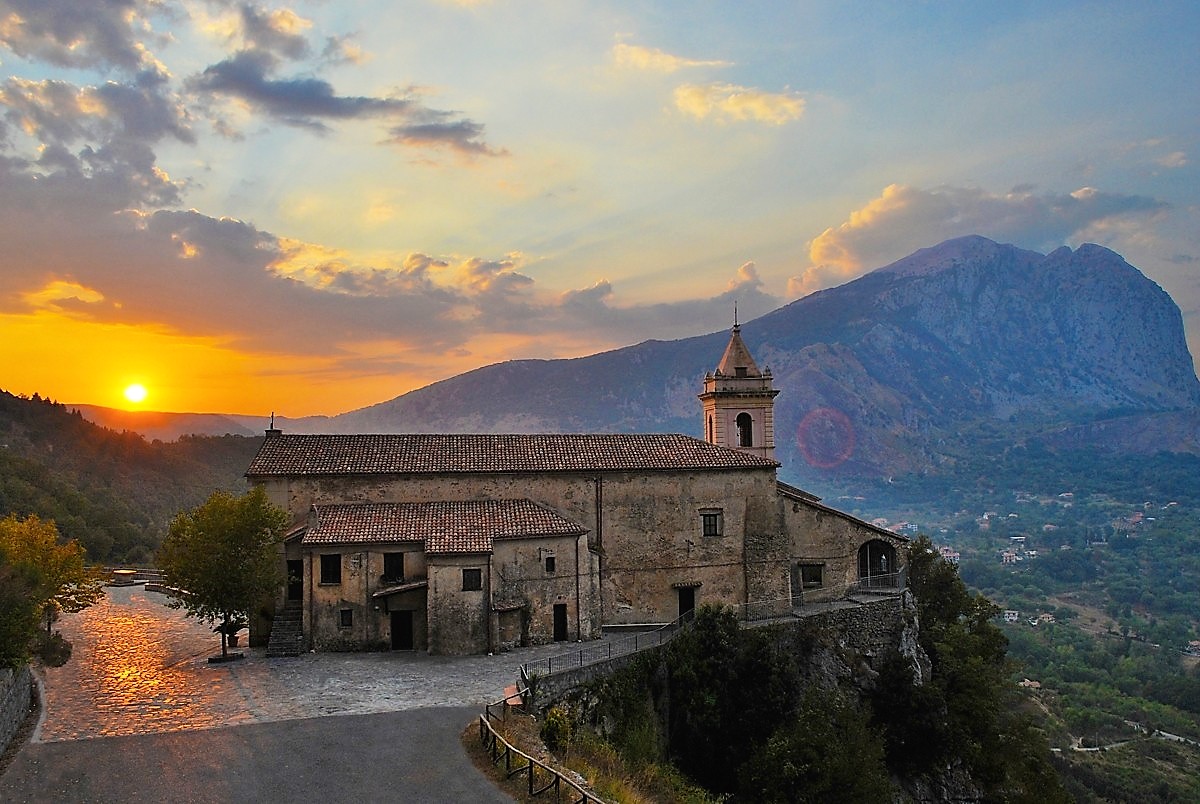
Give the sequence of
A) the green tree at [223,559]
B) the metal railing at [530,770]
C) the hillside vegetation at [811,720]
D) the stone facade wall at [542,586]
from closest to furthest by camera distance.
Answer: the metal railing at [530,770]
the hillside vegetation at [811,720]
the green tree at [223,559]
the stone facade wall at [542,586]

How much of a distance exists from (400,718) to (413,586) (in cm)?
905

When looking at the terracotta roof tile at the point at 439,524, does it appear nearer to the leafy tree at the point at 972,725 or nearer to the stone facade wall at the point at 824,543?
the stone facade wall at the point at 824,543

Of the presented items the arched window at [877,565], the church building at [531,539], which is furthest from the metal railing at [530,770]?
the arched window at [877,565]

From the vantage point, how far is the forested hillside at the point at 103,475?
206 feet

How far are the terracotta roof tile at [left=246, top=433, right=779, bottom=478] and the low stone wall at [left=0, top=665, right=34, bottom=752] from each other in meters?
12.1

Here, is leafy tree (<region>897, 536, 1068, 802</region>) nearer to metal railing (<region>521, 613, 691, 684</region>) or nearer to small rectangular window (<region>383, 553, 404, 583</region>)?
metal railing (<region>521, 613, 691, 684</region>)

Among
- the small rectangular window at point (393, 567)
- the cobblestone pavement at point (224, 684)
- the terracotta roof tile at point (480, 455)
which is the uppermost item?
the terracotta roof tile at point (480, 455)

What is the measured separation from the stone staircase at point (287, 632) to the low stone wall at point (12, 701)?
321 inches

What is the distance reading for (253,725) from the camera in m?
22.1

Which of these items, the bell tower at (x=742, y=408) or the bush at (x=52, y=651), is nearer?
Answer: the bush at (x=52, y=651)

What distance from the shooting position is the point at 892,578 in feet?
135

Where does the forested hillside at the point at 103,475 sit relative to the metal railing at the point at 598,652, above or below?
above

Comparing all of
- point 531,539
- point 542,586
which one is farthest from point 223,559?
point 542,586

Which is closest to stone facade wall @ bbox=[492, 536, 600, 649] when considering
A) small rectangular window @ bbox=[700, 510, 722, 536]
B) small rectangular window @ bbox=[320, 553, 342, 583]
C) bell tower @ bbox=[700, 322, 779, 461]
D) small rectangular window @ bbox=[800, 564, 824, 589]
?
small rectangular window @ bbox=[320, 553, 342, 583]
